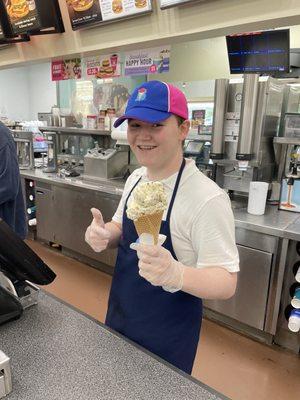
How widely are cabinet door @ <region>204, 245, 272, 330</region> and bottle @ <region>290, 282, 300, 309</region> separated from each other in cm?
18

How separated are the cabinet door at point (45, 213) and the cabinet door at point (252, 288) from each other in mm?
2418

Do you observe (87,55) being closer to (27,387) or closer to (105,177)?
(105,177)

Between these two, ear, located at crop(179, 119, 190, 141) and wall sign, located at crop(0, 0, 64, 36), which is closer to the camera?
ear, located at crop(179, 119, 190, 141)

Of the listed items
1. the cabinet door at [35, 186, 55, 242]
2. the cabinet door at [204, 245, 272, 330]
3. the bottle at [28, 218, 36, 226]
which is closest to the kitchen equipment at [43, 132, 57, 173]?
the cabinet door at [35, 186, 55, 242]

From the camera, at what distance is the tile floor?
208 centimetres

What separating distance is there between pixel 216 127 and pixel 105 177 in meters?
1.54

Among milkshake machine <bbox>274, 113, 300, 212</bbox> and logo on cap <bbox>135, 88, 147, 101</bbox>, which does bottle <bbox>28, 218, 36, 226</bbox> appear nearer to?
milkshake machine <bbox>274, 113, 300, 212</bbox>

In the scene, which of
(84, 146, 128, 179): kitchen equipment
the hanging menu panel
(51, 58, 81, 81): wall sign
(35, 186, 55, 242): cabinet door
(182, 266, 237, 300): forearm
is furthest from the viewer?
(35, 186, 55, 242): cabinet door

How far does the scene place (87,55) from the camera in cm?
247

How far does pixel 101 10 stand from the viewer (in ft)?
6.70

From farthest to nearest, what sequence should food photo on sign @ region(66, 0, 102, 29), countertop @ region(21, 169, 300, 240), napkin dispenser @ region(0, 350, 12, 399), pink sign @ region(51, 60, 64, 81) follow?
pink sign @ region(51, 60, 64, 81) < countertop @ region(21, 169, 300, 240) < food photo on sign @ region(66, 0, 102, 29) < napkin dispenser @ region(0, 350, 12, 399)

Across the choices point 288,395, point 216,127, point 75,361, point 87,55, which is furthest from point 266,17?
point 288,395

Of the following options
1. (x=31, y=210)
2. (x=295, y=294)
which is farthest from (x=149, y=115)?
(x=31, y=210)

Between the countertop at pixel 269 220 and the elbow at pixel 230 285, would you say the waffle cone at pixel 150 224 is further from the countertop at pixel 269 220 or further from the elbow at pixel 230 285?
the countertop at pixel 269 220
